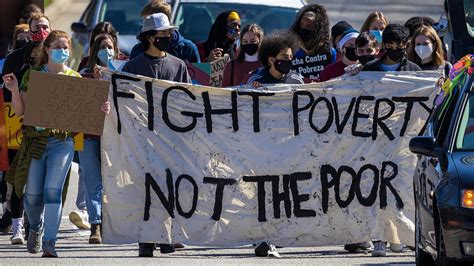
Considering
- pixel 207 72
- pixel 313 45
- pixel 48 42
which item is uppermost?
pixel 313 45

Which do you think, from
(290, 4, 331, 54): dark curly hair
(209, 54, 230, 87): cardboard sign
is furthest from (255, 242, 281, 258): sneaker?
(290, 4, 331, 54): dark curly hair

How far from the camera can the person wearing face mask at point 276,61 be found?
12.2 metres

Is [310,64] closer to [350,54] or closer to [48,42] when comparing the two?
[350,54]

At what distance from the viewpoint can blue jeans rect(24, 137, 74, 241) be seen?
11719 mm

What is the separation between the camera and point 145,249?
1198 cm

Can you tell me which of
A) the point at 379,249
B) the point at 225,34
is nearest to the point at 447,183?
the point at 379,249

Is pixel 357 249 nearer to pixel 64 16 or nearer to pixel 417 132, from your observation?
pixel 417 132

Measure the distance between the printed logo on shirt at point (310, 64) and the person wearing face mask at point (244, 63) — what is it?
56cm

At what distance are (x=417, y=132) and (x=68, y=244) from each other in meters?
2.97

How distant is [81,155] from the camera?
13.1 metres

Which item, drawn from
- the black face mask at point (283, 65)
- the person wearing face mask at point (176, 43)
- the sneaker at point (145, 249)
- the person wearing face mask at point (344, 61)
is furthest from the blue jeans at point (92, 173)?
the person wearing face mask at point (344, 61)

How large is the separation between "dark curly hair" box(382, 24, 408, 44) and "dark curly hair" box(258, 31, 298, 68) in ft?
2.31

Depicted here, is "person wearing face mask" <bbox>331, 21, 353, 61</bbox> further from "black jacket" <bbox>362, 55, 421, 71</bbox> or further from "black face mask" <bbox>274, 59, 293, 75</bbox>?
"black face mask" <bbox>274, 59, 293, 75</bbox>

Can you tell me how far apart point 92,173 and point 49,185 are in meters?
1.43
